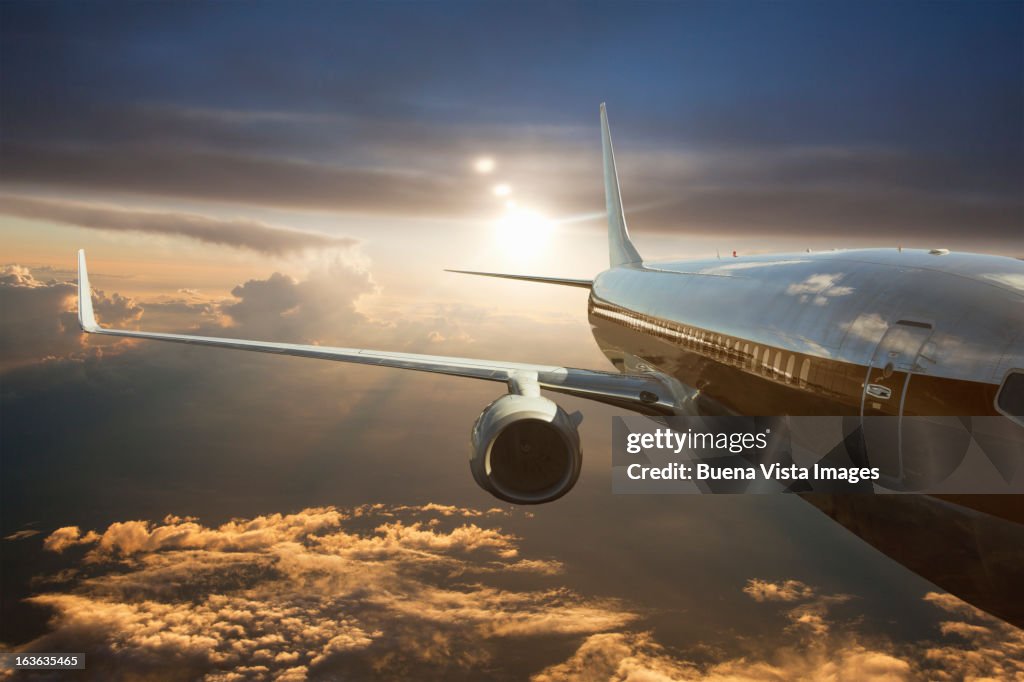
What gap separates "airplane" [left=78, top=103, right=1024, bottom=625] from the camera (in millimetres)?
8469

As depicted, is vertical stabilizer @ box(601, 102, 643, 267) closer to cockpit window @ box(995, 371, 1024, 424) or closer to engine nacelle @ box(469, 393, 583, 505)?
engine nacelle @ box(469, 393, 583, 505)

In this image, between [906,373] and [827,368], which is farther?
[827,368]

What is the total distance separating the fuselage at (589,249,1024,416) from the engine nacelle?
4.00m

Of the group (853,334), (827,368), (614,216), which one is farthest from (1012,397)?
(614,216)

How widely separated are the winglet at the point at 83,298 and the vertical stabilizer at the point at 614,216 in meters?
21.5

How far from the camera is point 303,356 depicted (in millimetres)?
18609

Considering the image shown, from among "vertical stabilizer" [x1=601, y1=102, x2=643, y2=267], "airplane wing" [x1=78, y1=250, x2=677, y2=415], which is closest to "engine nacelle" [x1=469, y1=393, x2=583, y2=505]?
"airplane wing" [x1=78, y1=250, x2=677, y2=415]

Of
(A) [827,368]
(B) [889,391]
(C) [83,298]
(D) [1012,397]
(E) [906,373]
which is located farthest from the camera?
(C) [83,298]

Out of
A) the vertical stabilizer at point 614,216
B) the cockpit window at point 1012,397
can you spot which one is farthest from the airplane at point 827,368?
the vertical stabilizer at point 614,216

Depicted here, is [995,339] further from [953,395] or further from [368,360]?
[368,360]

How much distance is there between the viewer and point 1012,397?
7.90 metres

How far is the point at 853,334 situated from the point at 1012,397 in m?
2.73

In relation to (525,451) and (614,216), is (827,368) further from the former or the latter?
(614,216)

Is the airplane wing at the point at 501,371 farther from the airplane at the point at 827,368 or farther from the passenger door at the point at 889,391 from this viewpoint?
the passenger door at the point at 889,391
